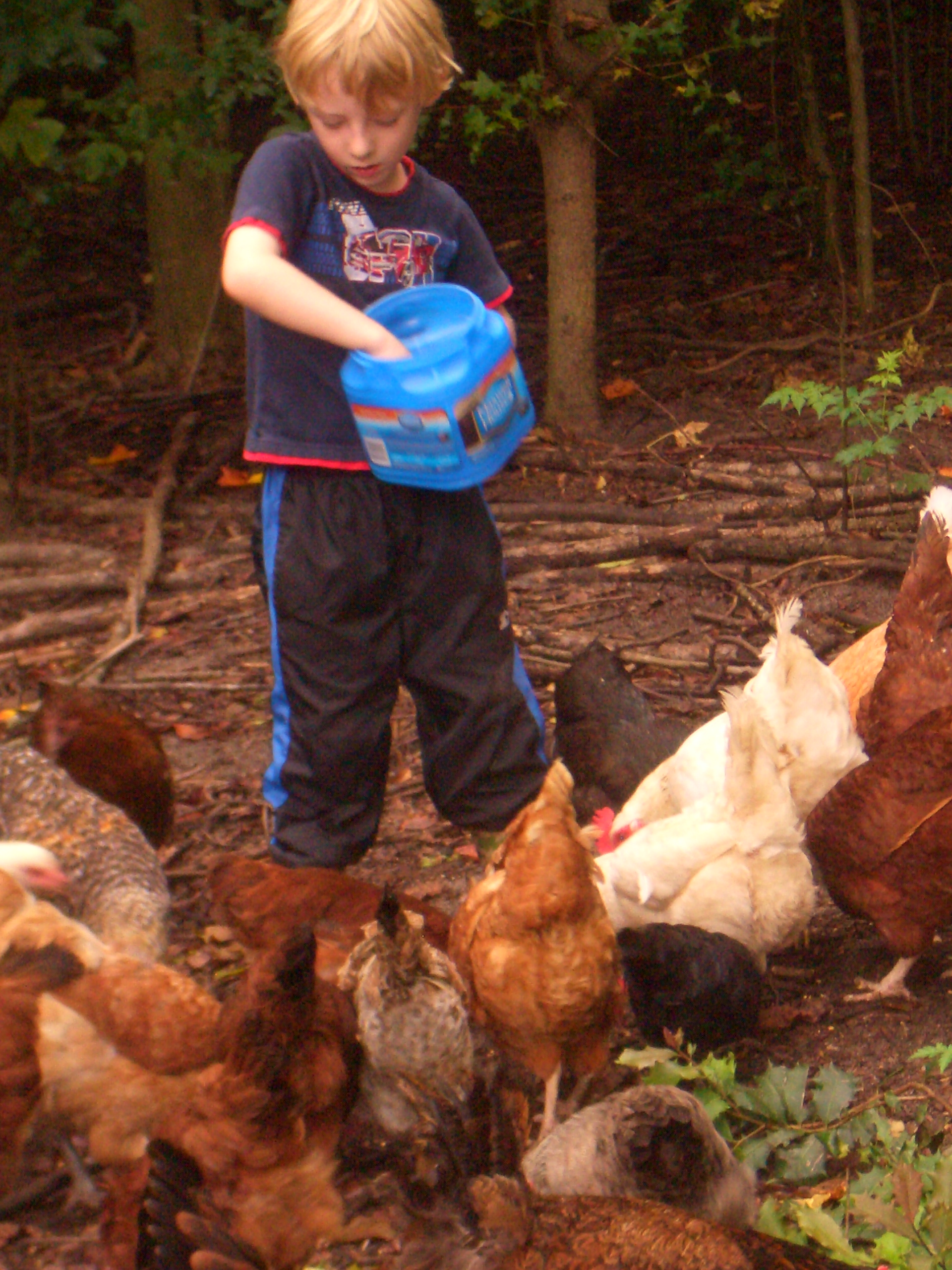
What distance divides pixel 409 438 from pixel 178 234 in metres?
5.73

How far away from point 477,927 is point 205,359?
607cm

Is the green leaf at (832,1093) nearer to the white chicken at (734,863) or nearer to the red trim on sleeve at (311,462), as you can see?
the white chicken at (734,863)

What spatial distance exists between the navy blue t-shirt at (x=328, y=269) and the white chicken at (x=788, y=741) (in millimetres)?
1445

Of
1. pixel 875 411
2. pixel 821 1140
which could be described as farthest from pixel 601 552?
pixel 821 1140

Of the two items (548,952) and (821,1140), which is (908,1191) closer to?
(821,1140)

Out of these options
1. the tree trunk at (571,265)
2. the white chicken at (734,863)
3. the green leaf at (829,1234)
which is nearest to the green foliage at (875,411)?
the white chicken at (734,863)

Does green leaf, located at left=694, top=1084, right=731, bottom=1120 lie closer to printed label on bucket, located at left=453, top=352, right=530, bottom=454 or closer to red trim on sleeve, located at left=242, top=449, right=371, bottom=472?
printed label on bucket, located at left=453, top=352, right=530, bottom=454

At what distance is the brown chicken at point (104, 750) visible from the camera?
12.7 ft

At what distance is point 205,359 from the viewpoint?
27.2 feet

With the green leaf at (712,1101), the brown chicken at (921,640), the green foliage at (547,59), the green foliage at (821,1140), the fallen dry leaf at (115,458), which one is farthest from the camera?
the fallen dry leaf at (115,458)

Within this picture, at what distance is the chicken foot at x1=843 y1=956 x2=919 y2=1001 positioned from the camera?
3.38 m

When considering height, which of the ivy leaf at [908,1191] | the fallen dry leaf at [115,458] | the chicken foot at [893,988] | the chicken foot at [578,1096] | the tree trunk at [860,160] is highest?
the tree trunk at [860,160]

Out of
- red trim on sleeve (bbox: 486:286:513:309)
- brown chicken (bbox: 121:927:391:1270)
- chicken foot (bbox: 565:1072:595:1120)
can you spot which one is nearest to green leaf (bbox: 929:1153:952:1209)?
chicken foot (bbox: 565:1072:595:1120)

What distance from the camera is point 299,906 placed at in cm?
321
